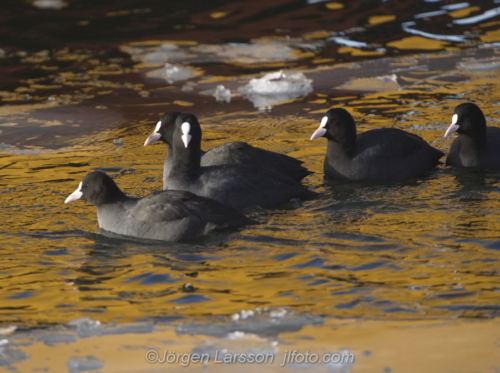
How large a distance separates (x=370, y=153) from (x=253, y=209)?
1.52m

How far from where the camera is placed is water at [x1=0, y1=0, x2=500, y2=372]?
5332 millimetres

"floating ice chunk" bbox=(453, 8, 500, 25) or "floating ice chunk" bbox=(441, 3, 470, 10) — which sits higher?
"floating ice chunk" bbox=(441, 3, 470, 10)

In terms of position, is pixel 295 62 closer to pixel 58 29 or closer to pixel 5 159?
pixel 58 29

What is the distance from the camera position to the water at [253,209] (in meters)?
5.33

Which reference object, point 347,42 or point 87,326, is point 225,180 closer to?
point 87,326

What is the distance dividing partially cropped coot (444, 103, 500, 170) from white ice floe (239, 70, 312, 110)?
3.65m

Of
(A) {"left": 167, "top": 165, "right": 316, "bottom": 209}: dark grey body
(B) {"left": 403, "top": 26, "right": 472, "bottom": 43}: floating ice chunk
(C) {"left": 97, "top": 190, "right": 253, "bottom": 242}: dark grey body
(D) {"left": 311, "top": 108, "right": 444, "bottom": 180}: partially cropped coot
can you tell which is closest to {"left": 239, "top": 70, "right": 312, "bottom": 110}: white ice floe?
(B) {"left": 403, "top": 26, "right": 472, "bottom": 43}: floating ice chunk

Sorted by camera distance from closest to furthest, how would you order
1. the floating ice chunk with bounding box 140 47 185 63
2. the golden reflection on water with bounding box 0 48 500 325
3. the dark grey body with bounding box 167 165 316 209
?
the golden reflection on water with bounding box 0 48 500 325 → the dark grey body with bounding box 167 165 316 209 → the floating ice chunk with bounding box 140 47 185 63

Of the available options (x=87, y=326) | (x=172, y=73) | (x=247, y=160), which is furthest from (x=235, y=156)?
(x=172, y=73)

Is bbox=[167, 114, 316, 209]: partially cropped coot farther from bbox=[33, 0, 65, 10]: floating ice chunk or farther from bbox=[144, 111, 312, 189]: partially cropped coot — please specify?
bbox=[33, 0, 65, 10]: floating ice chunk

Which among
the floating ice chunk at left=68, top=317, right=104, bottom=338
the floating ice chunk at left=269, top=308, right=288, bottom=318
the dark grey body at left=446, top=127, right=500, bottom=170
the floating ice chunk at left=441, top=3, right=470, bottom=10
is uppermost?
the floating ice chunk at left=441, top=3, right=470, bottom=10

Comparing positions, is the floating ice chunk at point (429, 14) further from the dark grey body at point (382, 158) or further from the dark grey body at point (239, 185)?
the dark grey body at point (239, 185)

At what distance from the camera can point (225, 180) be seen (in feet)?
26.0

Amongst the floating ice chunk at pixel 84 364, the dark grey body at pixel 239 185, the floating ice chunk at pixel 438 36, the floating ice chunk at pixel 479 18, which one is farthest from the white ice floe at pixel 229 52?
the floating ice chunk at pixel 84 364
